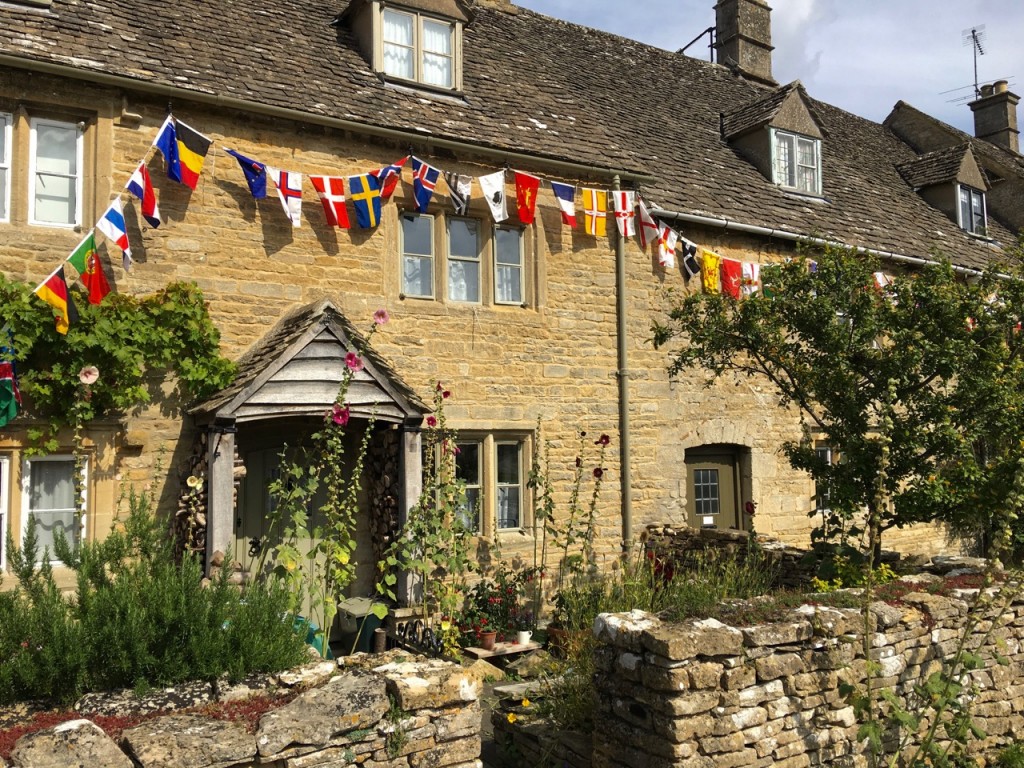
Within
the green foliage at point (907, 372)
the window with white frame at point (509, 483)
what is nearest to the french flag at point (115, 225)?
the window with white frame at point (509, 483)

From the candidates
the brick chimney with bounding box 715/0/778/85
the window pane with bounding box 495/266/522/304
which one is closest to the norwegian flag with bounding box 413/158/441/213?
the window pane with bounding box 495/266/522/304

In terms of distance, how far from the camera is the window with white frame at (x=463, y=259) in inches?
408

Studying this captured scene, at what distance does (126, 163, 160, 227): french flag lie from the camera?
8047 mm

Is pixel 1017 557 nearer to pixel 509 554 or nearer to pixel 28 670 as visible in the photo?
pixel 509 554

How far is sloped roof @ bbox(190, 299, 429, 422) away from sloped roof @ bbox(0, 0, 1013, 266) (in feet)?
7.94

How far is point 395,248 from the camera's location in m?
9.91

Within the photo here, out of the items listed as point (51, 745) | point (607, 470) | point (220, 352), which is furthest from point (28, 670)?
point (607, 470)

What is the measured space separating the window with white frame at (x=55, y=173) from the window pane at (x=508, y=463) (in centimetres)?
541

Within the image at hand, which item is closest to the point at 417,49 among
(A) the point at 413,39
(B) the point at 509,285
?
(A) the point at 413,39

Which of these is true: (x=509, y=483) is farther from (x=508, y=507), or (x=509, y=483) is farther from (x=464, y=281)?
(x=464, y=281)

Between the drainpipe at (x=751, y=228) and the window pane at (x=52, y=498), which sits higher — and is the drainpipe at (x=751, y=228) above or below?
above

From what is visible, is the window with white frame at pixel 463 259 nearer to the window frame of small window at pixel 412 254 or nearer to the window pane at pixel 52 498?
the window frame of small window at pixel 412 254

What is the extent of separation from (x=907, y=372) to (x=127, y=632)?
687 centimetres

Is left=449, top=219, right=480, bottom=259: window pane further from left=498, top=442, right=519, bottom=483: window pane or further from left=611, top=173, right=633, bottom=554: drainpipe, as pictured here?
left=498, top=442, right=519, bottom=483: window pane
